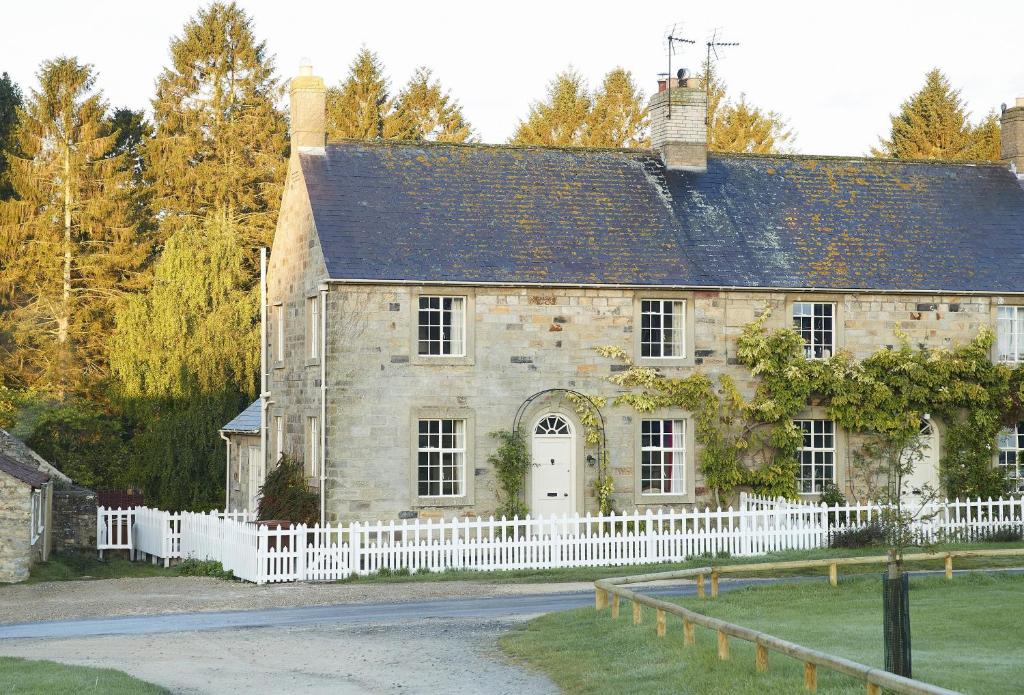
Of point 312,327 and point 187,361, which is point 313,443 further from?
point 187,361

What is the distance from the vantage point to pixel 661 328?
31.6 metres

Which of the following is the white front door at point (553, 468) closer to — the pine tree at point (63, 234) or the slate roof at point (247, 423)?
the slate roof at point (247, 423)

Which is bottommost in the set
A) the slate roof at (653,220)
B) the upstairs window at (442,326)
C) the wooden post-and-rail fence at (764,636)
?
the wooden post-and-rail fence at (764,636)

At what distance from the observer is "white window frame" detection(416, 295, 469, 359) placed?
30.3 meters

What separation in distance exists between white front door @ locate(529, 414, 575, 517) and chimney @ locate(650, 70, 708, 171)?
7.94 m

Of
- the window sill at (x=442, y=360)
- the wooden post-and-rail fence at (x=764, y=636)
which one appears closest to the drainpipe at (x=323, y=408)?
the window sill at (x=442, y=360)

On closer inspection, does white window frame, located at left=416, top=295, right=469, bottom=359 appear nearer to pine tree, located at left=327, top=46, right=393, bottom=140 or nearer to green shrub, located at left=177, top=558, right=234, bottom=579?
→ green shrub, located at left=177, top=558, right=234, bottom=579

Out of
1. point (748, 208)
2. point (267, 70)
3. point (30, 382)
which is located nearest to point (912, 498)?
point (748, 208)

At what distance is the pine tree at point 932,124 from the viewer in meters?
65.9

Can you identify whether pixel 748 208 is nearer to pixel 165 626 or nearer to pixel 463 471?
pixel 463 471

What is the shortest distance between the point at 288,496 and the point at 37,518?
5.37m

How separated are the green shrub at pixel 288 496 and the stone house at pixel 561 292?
39cm

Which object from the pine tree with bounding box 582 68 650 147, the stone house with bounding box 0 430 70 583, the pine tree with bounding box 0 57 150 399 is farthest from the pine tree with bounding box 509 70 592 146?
the stone house with bounding box 0 430 70 583

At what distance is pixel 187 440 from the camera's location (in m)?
42.2
